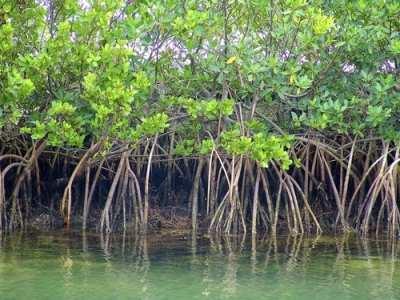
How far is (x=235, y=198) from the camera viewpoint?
821cm

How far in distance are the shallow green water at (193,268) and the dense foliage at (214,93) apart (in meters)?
0.88

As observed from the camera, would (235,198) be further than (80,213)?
No

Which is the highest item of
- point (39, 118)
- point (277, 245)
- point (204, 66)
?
point (204, 66)

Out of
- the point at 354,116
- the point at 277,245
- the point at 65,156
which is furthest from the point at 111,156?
the point at 354,116

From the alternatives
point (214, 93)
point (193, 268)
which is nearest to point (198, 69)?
point (214, 93)

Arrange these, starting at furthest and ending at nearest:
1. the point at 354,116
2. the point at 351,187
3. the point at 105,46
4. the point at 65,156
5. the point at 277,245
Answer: the point at 351,187 < the point at 65,156 < the point at 354,116 < the point at 277,245 < the point at 105,46

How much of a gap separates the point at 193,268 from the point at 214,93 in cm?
265

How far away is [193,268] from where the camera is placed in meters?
6.03

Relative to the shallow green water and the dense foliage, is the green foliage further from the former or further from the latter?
the shallow green water

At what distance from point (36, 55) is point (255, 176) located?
10.5ft

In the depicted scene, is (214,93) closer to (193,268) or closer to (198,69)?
(198,69)

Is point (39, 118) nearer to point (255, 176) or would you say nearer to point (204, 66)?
point (204, 66)

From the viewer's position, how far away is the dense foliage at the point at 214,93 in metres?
7.13

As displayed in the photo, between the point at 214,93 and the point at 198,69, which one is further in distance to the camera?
the point at 214,93
